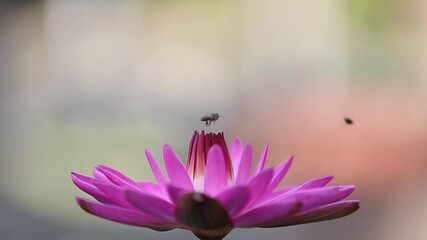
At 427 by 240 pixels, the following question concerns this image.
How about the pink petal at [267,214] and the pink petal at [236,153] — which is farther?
the pink petal at [236,153]

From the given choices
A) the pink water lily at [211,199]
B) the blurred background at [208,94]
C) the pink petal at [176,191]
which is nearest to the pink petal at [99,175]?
the pink water lily at [211,199]

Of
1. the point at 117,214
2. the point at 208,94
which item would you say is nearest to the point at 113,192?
the point at 117,214

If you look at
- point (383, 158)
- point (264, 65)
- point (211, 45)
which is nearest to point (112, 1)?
point (211, 45)

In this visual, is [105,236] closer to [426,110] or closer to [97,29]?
[97,29]

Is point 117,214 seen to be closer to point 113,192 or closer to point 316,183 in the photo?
point 113,192

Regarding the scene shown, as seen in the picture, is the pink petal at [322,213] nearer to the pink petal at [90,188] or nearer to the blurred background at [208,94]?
the pink petal at [90,188]

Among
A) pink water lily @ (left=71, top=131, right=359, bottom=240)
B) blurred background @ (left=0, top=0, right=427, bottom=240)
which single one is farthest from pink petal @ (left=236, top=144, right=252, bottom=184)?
blurred background @ (left=0, top=0, right=427, bottom=240)
